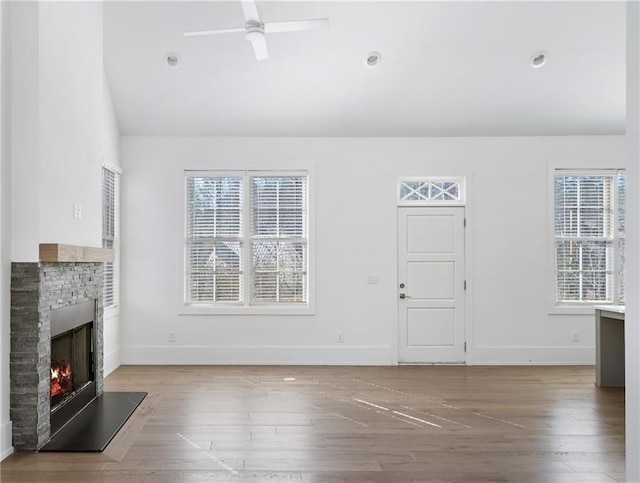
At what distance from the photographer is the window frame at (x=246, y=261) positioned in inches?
262

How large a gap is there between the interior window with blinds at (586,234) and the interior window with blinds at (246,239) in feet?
10.6

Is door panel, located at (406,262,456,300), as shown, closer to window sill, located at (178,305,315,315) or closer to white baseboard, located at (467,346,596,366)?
white baseboard, located at (467,346,596,366)

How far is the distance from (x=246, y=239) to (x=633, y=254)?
5128 mm

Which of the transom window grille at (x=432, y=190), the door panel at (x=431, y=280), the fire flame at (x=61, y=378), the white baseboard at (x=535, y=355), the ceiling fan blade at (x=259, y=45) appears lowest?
the white baseboard at (x=535, y=355)

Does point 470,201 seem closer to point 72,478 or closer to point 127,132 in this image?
point 127,132

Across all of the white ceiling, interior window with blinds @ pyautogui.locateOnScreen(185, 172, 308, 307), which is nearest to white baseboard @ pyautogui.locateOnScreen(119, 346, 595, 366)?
interior window with blinds @ pyautogui.locateOnScreen(185, 172, 308, 307)

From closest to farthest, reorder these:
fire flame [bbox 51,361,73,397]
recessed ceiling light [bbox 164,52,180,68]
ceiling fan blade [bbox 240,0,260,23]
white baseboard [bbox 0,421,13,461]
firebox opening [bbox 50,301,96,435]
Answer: white baseboard [bbox 0,421,13,461] → ceiling fan blade [bbox 240,0,260,23] → firebox opening [bbox 50,301,96,435] → fire flame [bbox 51,361,73,397] → recessed ceiling light [bbox 164,52,180,68]

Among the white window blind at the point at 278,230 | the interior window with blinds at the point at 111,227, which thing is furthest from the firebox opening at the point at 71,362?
the white window blind at the point at 278,230

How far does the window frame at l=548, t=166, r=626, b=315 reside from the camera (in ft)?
22.1

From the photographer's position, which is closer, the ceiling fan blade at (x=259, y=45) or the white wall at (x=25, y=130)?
the white wall at (x=25, y=130)

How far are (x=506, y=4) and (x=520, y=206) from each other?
249cm

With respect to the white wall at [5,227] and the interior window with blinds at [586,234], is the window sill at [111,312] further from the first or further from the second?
the interior window with blinds at [586,234]

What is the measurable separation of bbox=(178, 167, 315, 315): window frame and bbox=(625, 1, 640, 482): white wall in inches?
186

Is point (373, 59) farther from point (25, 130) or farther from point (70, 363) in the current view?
point (70, 363)
